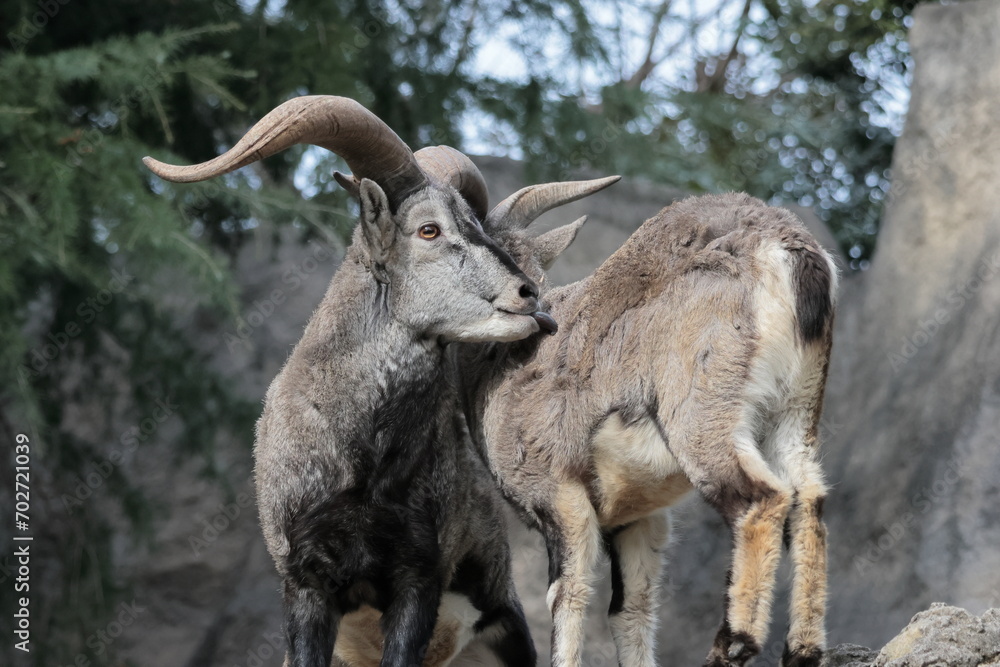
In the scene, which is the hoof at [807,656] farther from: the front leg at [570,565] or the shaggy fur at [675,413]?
the front leg at [570,565]

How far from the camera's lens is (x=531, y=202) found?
5.70 metres

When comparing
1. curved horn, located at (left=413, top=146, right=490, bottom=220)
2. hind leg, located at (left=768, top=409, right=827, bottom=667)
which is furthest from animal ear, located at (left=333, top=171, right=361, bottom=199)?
hind leg, located at (left=768, top=409, right=827, bottom=667)

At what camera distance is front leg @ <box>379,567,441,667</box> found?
480 cm

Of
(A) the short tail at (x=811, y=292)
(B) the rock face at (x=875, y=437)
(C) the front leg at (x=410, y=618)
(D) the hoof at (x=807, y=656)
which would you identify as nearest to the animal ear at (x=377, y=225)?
(C) the front leg at (x=410, y=618)

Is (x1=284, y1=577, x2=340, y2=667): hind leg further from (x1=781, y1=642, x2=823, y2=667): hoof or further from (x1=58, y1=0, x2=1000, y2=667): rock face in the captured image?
(x1=58, y1=0, x2=1000, y2=667): rock face

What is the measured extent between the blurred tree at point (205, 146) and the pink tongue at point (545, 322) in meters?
3.36

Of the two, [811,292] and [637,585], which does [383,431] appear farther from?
[811,292]

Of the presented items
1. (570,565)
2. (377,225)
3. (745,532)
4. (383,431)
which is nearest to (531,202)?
(377,225)

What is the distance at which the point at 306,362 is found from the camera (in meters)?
5.03

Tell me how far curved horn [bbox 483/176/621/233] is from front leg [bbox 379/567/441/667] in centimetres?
172

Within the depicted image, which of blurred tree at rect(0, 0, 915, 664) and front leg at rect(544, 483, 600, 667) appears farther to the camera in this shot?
blurred tree at rect(0, 0, 915, 664)

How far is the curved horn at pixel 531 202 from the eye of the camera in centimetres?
562

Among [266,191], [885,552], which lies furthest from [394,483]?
[885,552]

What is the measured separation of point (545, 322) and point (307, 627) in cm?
160
